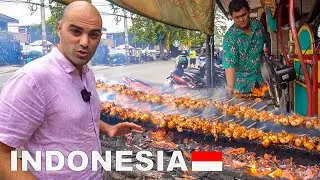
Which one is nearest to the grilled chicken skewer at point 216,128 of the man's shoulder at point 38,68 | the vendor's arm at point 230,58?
the vendor's arm at point 230,58

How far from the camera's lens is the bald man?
1.33m

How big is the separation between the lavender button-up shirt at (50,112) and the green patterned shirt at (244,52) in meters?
2.49

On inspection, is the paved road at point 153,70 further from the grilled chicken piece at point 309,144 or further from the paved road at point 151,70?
the grilled chicken piece at point 309,144

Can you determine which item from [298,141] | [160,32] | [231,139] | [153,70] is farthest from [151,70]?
[298,141]

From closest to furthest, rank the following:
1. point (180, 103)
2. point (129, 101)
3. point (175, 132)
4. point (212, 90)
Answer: point (175, 132) → point (180, 103) → point (129, 101) → point (212, 90)

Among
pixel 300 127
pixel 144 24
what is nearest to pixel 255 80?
pixel 300 127

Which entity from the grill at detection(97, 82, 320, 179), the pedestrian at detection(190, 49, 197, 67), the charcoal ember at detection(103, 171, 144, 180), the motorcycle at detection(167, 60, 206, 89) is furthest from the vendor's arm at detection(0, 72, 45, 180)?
the pedestrian at detection(190, 49, 197, 67)

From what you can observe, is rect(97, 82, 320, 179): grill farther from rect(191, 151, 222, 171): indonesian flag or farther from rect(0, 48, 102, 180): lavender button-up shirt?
rect(0, 48, 102, 180): lavender button-up shirt

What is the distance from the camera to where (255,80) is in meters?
4.18

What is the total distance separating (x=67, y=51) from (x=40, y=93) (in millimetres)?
225

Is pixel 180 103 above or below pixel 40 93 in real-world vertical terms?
below

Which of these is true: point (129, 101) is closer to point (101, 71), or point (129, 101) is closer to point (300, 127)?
point (300, 127)

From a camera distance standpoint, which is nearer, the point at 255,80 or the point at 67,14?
the point at 67,14

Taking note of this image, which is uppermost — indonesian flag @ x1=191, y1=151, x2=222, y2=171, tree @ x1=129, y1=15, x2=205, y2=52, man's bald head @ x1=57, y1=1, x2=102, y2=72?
tree @ x1=129, y1=15, x2=205, y2=52
